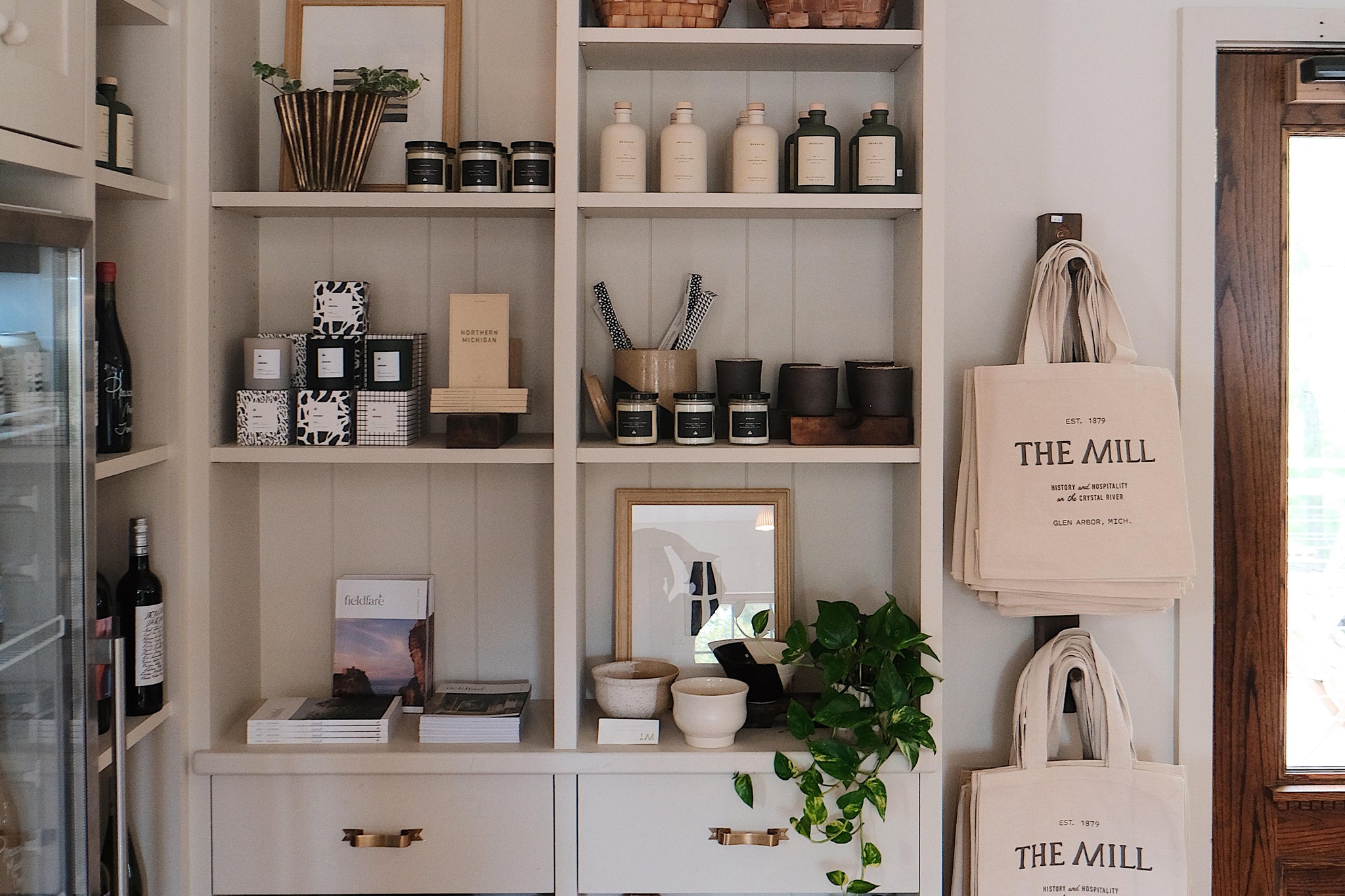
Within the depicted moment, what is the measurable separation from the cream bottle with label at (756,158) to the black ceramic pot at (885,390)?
13.0 inches

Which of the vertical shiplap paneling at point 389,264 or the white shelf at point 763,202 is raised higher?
the white shelf at point 763,202

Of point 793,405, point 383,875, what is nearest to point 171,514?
point 383,875

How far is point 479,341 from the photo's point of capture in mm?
1739

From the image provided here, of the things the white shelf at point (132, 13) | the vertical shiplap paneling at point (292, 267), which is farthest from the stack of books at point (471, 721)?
the white shelf at point (132, 13)

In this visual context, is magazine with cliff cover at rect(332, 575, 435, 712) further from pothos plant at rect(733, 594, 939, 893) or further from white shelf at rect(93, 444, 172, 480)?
pothos plant at rect(733, 594, 939, 893)

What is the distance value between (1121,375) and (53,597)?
5.12 ft

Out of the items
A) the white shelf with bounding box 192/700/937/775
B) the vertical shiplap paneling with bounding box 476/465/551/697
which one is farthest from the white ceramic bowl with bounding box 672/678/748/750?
the vertical shiplap paneling with bounding box 476/465/551/697

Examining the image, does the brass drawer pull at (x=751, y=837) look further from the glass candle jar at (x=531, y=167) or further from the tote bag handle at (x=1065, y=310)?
the glass candle jar at (x=531, y=167)

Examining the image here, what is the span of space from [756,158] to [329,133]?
0.67 meters

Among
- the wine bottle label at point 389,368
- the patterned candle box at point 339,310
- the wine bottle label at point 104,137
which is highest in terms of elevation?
the wine bottle label at point 104,137

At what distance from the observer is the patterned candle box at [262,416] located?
174 centimetres

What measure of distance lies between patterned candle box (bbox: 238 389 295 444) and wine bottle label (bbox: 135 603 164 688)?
0.29 metres

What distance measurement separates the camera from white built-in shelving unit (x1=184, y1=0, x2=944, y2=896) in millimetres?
1756

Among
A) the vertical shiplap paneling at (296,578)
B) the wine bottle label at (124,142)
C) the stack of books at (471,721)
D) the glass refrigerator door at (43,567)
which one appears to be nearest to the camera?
the glass refrigerator door at (43,567)
